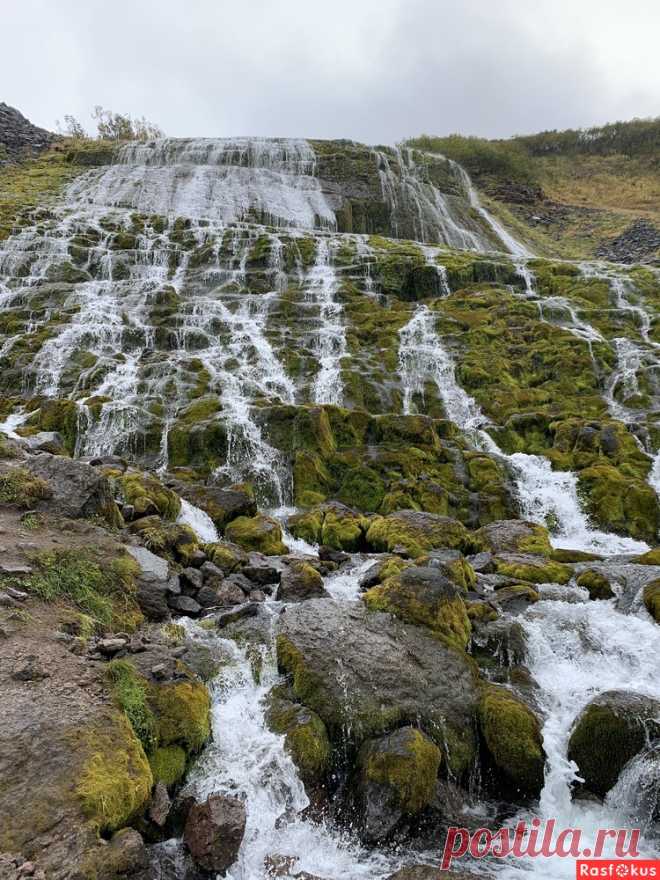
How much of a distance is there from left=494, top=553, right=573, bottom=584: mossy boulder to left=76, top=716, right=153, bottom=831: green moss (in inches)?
320

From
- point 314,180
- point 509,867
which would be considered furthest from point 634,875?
point 314,180

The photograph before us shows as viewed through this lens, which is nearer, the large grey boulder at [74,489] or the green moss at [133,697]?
the green moss at [133,697]

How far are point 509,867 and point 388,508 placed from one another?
34.2 feet

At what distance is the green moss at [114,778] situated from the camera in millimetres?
4977

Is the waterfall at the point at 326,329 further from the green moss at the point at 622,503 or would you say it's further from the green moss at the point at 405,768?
the green moss at the point at 405,768

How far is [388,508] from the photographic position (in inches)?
640

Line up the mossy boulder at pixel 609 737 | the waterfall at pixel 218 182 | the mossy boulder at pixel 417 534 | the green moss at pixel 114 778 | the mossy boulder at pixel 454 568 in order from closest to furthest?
the green moss at pixel 114 778, the mossy boulder at pixel 609 737, the mossy boulder at pixel 454 568, the mossy boulder at pixel 417 534, the waterfall at pixel 218 182

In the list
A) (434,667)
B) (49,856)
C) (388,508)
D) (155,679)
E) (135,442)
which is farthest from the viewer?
(135,442)

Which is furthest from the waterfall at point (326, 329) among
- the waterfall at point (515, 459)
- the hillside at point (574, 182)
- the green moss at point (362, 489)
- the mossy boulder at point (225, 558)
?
the hillside at point (574, 182)

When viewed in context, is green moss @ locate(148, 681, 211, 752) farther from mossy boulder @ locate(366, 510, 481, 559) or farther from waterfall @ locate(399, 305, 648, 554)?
waterfall @ locate(399, 305, 648, 554)

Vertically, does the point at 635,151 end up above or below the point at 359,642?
above

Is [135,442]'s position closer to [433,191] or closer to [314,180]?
[314,180]

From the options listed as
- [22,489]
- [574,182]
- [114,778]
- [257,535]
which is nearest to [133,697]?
[114,778]

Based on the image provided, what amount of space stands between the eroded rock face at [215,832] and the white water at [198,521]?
717 centimetres
